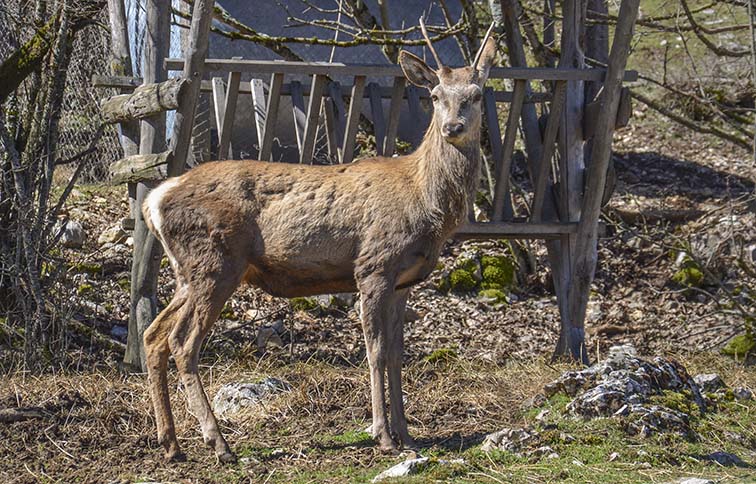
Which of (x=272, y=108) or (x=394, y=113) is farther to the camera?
(x=394, y=113)

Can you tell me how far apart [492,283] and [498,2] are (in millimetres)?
3258

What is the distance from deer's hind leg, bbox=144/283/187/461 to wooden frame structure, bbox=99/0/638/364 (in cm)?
150

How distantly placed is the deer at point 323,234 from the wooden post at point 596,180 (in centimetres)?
222

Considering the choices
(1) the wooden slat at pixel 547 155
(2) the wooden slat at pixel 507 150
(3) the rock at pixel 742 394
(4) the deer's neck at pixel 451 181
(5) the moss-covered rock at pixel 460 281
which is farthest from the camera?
(5) the moss-covered rock at pixel 460 281

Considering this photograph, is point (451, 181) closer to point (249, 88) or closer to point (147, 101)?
point (147, 101)

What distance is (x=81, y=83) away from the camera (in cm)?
1086

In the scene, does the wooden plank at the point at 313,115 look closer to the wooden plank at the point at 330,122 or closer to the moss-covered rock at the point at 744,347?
the wooden plank at the point at 330,122

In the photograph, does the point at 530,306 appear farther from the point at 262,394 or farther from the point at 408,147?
the point at 262,394

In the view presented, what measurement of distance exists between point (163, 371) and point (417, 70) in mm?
2592

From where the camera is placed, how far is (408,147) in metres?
13.7

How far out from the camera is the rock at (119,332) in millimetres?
9680

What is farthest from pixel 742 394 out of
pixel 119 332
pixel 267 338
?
pixel 119 332

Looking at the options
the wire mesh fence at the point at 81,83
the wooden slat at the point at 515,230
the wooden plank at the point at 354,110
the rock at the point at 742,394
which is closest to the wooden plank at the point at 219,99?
→ the wooden plank at the point at 354,110

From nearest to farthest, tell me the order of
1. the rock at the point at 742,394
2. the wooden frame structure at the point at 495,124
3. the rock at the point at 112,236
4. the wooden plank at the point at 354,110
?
the rock at the point at 742,394, the wooden frame structure at the point at 495,124, the wooden plank at the point at 354,110, the rock at the point at 112,236
